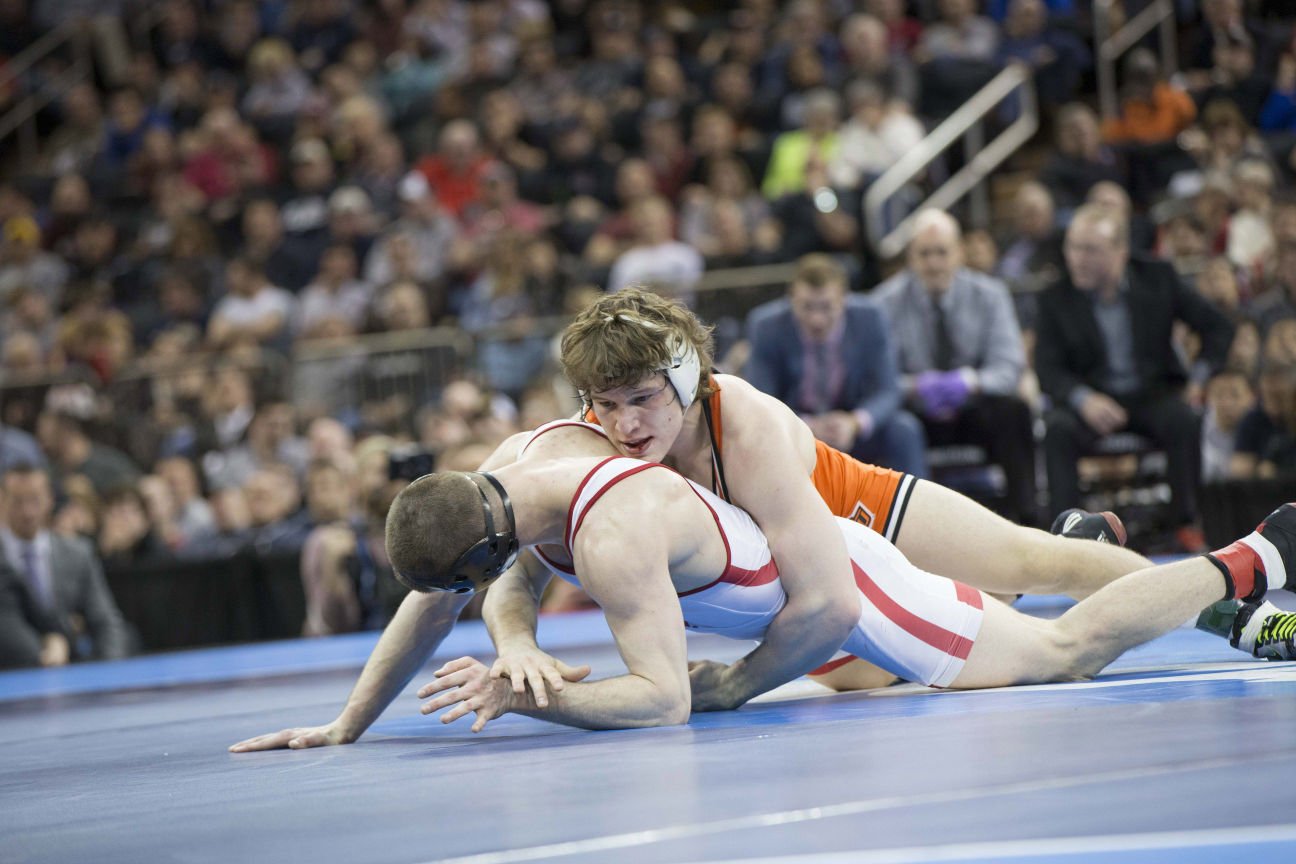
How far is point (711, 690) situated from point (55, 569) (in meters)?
4.80

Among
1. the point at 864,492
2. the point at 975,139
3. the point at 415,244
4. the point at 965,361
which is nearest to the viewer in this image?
the point at 864,492

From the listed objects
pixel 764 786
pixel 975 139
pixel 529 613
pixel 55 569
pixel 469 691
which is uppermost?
pixel 975 139

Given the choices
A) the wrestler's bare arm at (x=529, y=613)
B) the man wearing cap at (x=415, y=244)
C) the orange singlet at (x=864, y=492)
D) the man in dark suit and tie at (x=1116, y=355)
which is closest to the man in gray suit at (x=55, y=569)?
the man wearing cap at (x=415, y=244)

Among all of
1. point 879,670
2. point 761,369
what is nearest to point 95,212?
point 761,369

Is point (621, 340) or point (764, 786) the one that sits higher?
point (621, 340)

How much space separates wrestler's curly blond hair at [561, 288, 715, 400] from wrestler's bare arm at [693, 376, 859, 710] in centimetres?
21

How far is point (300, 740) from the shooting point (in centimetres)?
333

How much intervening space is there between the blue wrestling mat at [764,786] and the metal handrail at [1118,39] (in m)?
6.35

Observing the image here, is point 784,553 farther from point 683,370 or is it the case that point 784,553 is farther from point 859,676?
point 859,676

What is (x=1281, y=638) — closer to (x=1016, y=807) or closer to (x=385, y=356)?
(x=1016, y=807)

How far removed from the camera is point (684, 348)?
128 inches

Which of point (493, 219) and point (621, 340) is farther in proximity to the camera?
point (493, 219)

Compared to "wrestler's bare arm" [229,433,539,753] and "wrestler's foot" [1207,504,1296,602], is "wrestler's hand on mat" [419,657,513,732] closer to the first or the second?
"wrestler's bare arm" [229,433,539,753]

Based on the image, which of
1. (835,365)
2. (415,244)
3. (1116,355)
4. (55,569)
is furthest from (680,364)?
(415,244)
